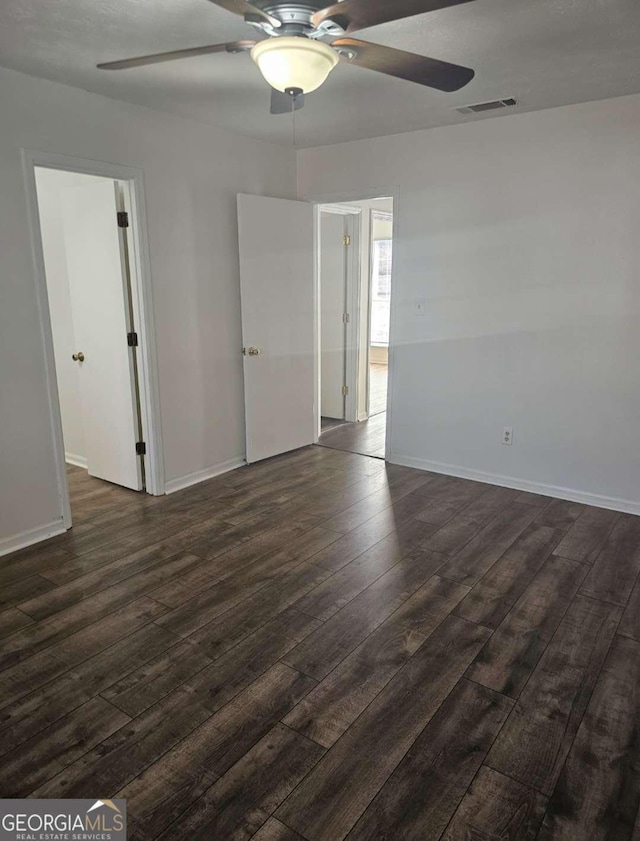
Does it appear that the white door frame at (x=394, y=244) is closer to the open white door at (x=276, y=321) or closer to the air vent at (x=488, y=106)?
the open white door at (x=276, y=321)

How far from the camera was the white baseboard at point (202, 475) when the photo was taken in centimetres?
409

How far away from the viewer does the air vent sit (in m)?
3.37

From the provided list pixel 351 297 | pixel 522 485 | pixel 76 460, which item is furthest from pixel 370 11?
pixel 351 297

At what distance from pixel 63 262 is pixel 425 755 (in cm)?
410

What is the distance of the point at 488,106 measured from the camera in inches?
136

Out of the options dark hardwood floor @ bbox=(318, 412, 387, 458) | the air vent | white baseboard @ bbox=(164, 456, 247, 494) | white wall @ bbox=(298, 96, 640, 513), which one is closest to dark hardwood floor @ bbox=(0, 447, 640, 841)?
white baseboard @ bbox=(164, 456, 247, 494)

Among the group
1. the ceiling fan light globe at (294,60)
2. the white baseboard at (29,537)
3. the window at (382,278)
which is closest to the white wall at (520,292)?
the ceiling fan light globe at (294,60)

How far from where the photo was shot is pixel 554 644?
2363mm

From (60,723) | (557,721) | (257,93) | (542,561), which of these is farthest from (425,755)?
(257,93)

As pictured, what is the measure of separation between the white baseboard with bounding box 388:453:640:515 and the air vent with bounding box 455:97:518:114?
239 cm

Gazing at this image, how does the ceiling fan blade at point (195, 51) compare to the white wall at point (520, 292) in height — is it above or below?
above

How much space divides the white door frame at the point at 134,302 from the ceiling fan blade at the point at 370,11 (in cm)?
201

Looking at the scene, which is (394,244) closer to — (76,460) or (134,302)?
(134,302)

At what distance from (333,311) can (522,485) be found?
2.74 metres
